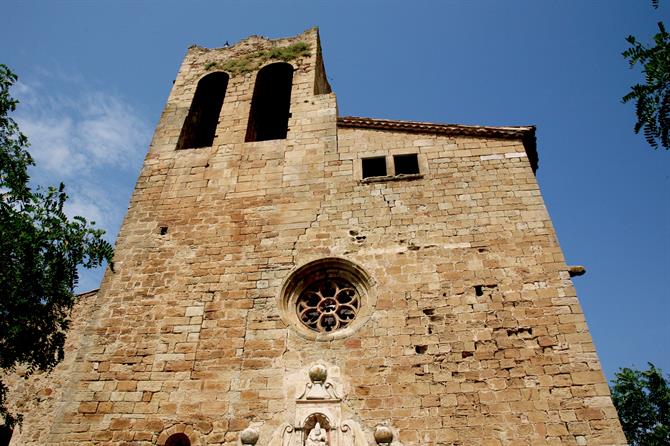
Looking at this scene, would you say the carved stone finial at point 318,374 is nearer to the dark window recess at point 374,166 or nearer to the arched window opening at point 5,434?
the dark window recess at point 374,166

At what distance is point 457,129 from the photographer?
30.3 feet

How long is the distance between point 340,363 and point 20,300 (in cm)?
479

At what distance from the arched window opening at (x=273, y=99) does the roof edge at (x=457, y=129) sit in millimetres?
2820

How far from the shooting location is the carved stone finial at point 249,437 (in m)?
6.20

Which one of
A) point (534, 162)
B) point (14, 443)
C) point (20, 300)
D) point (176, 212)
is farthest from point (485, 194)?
point (14, 443)

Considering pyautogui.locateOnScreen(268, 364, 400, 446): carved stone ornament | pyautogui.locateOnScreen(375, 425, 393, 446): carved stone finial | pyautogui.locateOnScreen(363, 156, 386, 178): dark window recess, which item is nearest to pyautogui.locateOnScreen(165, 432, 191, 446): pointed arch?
pyautogui.locateOnScreen(268, 364, 400, 446): carved stone ornament

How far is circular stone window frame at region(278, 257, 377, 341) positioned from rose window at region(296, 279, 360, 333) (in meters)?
0.07

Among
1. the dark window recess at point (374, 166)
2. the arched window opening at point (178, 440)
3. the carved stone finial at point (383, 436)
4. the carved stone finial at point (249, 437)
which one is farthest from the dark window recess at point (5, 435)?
the dark window recess at point (374, 166)

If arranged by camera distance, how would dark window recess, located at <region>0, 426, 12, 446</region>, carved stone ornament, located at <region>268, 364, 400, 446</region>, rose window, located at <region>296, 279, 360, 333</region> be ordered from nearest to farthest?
carved stone ornament, located at <region>268, 364, 400, 446</region>, rose window, located at <region>296, 279, 360, 333</region>, dark window recess, located at <region>0, 426, 12, 446</region>

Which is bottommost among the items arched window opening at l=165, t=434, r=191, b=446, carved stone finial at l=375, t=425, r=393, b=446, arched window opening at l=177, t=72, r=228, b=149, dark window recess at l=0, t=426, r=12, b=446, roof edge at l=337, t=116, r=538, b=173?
carved stone finial at l=375, t=425, r=393, b=446

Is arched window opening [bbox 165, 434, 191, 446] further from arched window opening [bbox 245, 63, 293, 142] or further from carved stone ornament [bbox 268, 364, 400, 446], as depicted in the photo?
arched window opening [bbox 245, 63, 293, 142]

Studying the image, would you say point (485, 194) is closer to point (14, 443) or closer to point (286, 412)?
point (286, 412)

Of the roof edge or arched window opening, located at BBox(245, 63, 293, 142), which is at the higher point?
arched window opening, located at BBox(245, 63, 293, 142)

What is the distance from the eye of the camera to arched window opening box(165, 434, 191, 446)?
647 centimetres
